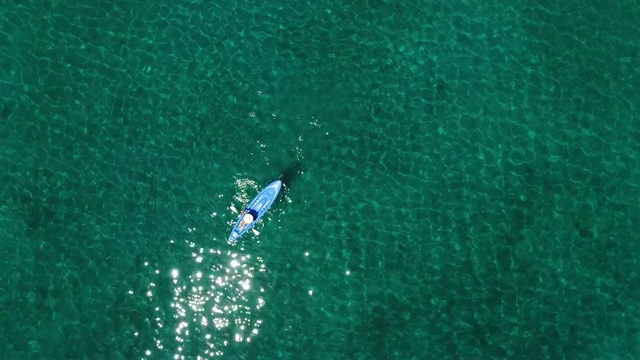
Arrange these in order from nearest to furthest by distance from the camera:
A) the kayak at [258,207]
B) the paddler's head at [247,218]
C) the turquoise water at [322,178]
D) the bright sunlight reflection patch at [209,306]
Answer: the bright sunlight reflection patch at [209,306]
the turquoise water at [322,178]
the paddler's head at [247,218]
the kayak at [258,207]

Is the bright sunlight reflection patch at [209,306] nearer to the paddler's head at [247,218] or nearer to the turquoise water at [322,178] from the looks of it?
the turquoise water at [322,178]

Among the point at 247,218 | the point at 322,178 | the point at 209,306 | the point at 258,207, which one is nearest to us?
the point at 209,306

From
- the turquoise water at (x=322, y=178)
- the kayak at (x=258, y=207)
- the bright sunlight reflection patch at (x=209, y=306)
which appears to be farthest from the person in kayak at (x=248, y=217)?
the bright sunlight reflection patch at (x=209, y=306)

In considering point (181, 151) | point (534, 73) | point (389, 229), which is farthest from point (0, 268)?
point (534, 73)

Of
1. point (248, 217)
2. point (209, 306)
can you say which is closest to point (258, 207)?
point (248, 217)

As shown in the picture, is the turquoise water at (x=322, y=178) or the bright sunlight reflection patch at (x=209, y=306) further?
the turquoise water at (x=322, y=178)

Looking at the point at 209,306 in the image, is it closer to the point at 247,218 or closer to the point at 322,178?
the point at 247,218

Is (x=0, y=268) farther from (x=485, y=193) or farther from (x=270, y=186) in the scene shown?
(x=485, y=193)
